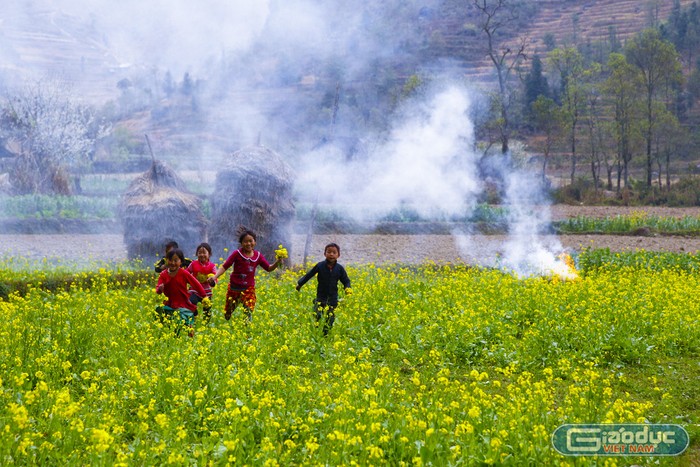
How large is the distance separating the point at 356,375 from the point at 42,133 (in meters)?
35.8

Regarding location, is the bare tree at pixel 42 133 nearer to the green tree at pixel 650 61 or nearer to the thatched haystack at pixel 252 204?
the thatched haystack at pixel 252 204

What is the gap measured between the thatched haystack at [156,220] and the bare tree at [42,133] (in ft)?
60.7

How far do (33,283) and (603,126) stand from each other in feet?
163

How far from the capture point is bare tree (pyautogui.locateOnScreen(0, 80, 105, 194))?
3378 cm

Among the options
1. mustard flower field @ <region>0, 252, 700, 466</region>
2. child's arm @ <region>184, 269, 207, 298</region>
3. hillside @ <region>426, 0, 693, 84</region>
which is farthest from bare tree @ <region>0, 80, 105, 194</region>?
hillside @ <region>426, 0, 693, 84</region>

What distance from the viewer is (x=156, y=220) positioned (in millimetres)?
16578

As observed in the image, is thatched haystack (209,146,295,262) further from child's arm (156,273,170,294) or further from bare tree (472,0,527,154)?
bare tree (472,0,527,154)

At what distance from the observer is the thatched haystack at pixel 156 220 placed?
54.5 ft

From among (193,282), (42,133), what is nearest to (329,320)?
(193,282)

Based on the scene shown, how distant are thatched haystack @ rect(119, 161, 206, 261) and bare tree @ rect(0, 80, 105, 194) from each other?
60.7 ft

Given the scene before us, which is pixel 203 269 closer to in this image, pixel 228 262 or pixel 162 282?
pixel 228 262

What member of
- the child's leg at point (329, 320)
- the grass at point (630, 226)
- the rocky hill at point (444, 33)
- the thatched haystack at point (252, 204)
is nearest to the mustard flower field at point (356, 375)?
the child's leg at point (329, 320)

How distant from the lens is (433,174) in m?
32.2

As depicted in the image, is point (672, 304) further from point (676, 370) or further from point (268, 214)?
point (268, 214)
